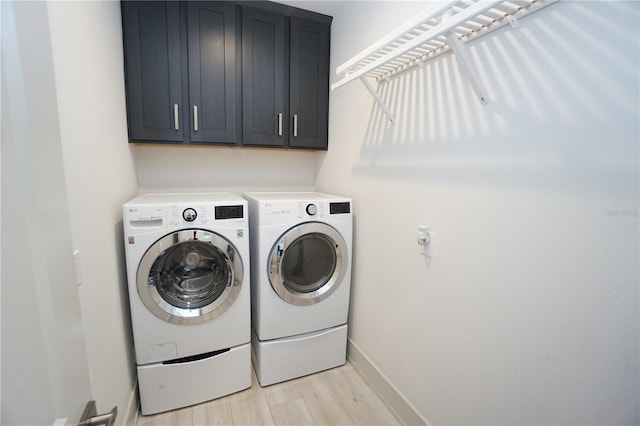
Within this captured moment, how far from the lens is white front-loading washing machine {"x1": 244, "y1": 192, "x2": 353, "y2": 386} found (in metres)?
1.61

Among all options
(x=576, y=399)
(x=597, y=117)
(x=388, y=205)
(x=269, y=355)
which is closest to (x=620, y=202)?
(x=597, y=117)

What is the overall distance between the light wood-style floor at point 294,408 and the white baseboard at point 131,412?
0.05 metres

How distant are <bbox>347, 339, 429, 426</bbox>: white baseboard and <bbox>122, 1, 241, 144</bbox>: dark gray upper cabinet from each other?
1732mm

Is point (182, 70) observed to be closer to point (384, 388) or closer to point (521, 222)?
point (521, 222)

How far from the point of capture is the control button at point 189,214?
1.41m

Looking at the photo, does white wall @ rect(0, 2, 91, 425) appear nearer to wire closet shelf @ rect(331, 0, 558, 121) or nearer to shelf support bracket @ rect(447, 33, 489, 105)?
wire closet shelf @ rect(331, 0, 558, 121)

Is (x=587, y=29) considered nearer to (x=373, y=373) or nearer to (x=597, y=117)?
(x=597, y=117)

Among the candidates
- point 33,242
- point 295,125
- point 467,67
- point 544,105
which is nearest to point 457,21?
point 467,67

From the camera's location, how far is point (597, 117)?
2.47 ft

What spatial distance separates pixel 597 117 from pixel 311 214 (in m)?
1.24

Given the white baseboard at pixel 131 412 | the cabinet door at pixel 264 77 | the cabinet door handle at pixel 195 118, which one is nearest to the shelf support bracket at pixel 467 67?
the cabinet door at pixel 264 77

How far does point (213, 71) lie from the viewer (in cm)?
181

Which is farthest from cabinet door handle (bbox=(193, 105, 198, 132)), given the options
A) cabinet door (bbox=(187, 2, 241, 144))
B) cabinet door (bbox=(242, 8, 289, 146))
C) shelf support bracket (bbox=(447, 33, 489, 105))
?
shelf support bracket (bbox=(447, 33, 489, 105))

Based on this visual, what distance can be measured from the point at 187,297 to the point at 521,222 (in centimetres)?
160
